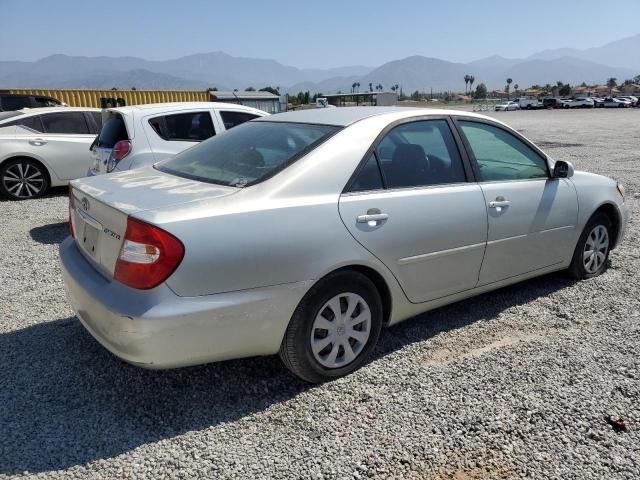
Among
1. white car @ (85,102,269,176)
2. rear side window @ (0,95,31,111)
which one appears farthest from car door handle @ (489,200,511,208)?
rear side window @ (0,95,31,111)

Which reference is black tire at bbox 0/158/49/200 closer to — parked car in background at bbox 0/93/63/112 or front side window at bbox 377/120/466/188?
front side window at bbox 377/120/466/188

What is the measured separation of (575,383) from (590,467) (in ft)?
2.53

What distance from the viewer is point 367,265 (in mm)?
3119

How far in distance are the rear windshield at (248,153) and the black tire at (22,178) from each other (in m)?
6.34

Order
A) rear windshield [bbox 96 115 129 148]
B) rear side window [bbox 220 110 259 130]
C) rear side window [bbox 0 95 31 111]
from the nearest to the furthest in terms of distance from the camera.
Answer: rear windshield [bbox 96 115 129 148] → rear side window [bbox 220 110 259 130] → rear side window [bbox 0 95 31 111]

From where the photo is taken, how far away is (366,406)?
2975 mm

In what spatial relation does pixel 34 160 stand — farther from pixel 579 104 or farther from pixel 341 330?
pixel 579 104

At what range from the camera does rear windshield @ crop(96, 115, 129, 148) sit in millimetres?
6648

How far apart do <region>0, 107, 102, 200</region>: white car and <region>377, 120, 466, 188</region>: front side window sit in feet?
23.8

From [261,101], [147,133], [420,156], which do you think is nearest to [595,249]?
[420,156]

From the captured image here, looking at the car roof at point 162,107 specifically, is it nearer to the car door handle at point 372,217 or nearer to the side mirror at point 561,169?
the car door handle at point 372,217

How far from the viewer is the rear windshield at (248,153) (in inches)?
124

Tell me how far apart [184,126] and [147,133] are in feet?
2.03

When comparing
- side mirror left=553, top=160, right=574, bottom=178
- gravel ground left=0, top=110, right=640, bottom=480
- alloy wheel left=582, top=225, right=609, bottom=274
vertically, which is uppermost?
side mirror left=553, top=160, right=574, bottom=178
